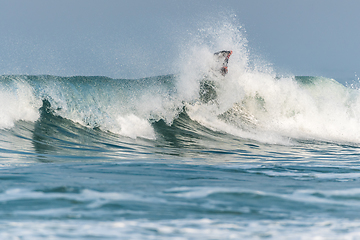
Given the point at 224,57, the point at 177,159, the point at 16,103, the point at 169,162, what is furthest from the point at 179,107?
the point at 169,162

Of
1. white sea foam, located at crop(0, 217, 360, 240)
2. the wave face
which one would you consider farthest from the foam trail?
white sea foam, located at crop(0, 217, 360, 240)

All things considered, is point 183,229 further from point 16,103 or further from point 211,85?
point 211,85

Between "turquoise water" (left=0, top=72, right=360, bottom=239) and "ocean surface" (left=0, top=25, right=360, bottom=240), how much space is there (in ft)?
0.07

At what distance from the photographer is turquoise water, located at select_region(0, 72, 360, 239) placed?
325 centimetres

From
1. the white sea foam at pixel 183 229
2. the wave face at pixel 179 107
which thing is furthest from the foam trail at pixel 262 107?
the white sea foam at pixel 183 229

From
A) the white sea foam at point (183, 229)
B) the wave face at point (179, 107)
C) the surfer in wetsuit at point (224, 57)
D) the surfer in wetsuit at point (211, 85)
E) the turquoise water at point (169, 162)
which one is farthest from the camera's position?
the surfer in wetsuit at point (224, 57)

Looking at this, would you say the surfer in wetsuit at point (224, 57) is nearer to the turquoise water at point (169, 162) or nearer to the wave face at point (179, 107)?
the wave face at point (179, 107)

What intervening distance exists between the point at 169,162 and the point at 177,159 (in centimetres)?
48

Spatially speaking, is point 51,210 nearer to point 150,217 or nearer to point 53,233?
point 53,233

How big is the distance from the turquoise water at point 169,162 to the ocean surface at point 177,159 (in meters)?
0.02

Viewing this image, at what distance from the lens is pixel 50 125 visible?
9.99 m

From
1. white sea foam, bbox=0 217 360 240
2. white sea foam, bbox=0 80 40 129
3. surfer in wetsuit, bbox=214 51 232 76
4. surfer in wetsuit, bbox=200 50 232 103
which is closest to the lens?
white sea foam, bbox=0 217 360 240

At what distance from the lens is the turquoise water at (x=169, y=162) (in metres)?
3.25

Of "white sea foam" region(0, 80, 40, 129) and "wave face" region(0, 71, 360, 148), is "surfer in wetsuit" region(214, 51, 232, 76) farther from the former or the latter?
"white sea foam" region(0, 80, 40, 129)
